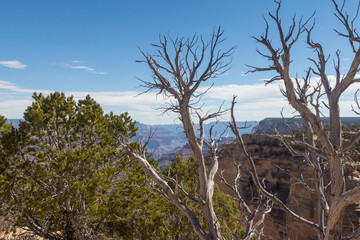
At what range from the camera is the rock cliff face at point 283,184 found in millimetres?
27203

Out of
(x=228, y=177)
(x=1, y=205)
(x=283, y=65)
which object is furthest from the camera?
(x=228, y=177)

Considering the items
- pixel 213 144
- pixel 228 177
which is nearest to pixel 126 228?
pixel 213 144

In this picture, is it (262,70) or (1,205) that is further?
(1,205)

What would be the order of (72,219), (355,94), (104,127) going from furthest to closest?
1. (104,127)
2. (72,219)
3. (355,94)

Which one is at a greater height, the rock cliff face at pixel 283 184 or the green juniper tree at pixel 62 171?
the green juniper tree at pixel 62 171

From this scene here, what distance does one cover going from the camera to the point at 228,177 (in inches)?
1704

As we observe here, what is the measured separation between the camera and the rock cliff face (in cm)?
2720

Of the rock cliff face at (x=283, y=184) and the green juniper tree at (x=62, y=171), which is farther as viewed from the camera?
the rock cliff face at (x=283, y=184)

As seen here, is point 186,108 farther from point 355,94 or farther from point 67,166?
point 67,166

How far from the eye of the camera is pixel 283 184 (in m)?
37.8

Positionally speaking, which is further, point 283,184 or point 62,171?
point 283,184

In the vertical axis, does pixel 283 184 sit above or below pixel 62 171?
below

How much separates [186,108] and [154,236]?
484 inches

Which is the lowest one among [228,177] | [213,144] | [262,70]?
[228,177]
